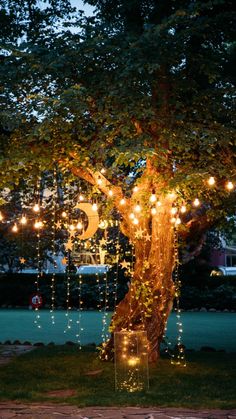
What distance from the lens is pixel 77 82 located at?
9297mm

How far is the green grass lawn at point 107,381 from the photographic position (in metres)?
7.08

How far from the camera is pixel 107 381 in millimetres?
8320

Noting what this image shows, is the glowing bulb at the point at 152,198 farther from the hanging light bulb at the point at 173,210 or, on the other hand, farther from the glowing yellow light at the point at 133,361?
the glowing yellow light at the point at 133,361

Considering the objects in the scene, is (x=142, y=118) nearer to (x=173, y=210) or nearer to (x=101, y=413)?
(x=173, y=210)

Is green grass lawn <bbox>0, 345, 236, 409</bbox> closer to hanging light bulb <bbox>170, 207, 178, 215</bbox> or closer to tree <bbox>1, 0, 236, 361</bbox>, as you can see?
tree <bbox>1, 0, 236, 361</bbox>

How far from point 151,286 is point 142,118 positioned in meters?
2.70

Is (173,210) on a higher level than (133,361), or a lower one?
higher

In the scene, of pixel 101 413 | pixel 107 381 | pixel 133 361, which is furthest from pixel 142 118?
pixel 101 413

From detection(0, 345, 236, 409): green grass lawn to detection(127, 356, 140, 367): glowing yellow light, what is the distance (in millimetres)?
379

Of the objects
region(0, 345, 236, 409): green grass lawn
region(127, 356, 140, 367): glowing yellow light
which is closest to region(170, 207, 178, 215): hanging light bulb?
region(0, 345, 236, 409): green grass lawn

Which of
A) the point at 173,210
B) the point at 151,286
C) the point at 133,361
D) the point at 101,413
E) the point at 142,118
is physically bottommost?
the point at 101,413

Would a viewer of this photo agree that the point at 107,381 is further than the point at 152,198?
No

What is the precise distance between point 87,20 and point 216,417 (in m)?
7.22

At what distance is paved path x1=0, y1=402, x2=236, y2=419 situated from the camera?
6.23 meters
